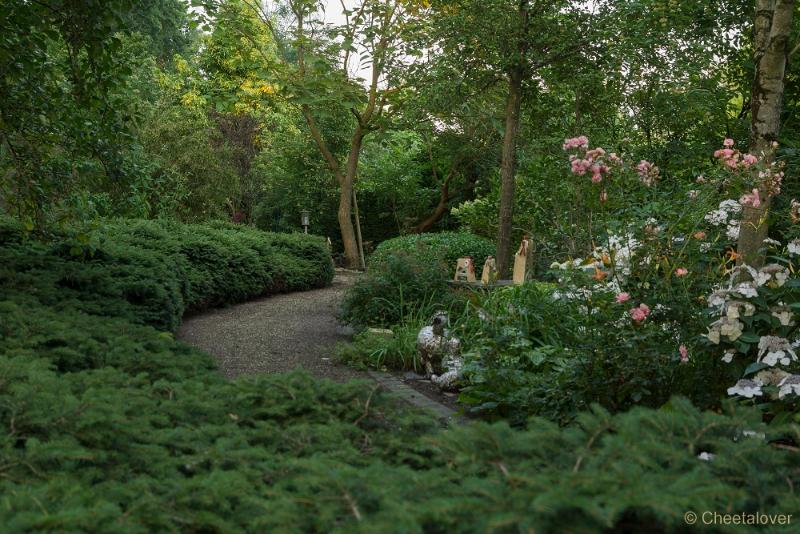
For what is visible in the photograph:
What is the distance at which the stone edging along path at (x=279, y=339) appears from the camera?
555 cm

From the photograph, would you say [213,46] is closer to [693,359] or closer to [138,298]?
[138,298]

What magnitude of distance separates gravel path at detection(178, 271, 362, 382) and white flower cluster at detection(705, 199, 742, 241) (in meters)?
2.65

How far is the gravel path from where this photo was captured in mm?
5863

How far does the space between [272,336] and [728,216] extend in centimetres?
447

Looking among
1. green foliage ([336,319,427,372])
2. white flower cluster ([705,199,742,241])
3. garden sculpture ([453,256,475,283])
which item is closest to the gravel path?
green foliage ([336,319,427,372])

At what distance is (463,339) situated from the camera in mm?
5668

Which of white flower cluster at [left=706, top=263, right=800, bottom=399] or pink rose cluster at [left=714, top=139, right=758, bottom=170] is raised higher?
pink rose cluster at [left=714, top=139, right=758, bottom=170]

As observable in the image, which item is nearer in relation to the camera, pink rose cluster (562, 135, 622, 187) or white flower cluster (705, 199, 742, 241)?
pink rose cluster (562, 135, 622, 187)

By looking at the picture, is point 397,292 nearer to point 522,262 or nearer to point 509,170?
point 522,262

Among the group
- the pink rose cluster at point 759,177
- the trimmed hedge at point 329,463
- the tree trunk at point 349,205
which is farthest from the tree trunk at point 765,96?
the tree trunk at point 349,205

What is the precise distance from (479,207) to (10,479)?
13.3m

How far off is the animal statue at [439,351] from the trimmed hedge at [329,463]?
8.47 feet

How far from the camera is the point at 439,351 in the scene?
18.4 feet

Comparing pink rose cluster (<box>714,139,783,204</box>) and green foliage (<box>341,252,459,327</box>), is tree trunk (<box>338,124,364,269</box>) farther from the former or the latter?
pink rose cluster (<box>714,139,783,204</box>)
